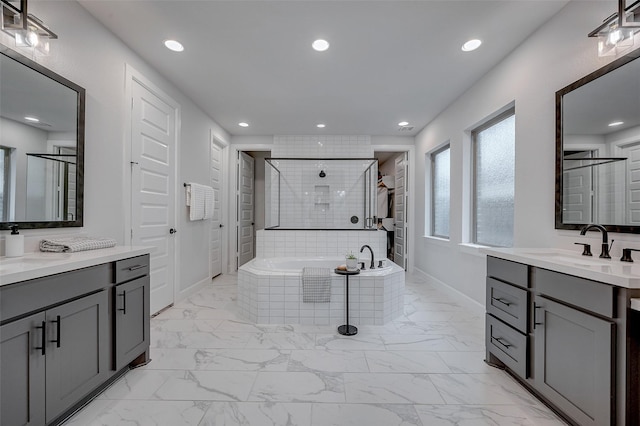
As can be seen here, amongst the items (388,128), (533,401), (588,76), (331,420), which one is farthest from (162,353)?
(388,128)

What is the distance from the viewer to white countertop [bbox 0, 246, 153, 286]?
1.12m

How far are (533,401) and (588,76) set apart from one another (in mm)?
2077

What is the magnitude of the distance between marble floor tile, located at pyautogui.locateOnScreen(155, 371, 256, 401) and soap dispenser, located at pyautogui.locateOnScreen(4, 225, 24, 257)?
3.75 ft

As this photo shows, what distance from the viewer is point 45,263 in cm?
131

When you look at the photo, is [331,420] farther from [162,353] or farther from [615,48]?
[615,48]

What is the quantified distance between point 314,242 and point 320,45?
Answer: 8.27 feet

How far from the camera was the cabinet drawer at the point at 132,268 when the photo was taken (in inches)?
67.9

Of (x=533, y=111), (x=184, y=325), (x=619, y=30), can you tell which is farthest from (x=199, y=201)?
(x=619, y=30)

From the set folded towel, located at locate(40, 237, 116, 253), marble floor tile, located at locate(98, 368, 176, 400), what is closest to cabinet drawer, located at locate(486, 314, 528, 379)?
marble floor tile, located at locate(98, 368, 176, 400)

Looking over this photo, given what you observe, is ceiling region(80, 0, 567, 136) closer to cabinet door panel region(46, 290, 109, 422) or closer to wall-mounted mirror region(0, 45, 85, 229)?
wall-mounted mirror region(0, 45, 85, 229)

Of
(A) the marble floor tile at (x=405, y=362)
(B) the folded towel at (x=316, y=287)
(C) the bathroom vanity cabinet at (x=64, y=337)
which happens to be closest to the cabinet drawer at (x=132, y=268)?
(C) the bathroom vanity cabinet at (x=64, y=337)

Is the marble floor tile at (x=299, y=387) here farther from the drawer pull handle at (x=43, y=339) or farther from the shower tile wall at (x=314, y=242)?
the shower tile wall at (x=314, y=242)

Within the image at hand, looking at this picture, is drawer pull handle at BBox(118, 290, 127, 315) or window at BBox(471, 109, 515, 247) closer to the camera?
drawer pull handle at BBox(118, 290, 127, 315)

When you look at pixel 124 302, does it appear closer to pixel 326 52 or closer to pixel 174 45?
pixel 174 45
